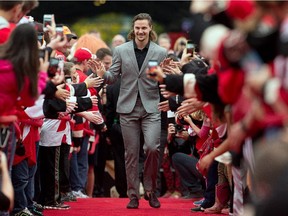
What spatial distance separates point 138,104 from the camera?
13.7m

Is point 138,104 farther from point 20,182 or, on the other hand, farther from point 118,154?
point 118,154

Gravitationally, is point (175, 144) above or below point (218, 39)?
below

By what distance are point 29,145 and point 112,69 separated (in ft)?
8.82

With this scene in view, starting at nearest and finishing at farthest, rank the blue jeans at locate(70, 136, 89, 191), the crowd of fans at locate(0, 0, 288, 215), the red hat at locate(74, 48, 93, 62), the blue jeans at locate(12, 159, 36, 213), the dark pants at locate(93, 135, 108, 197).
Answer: the crowd of fans at locate(0, 0, 288, 215) < the blue jeans at locate(12, 159, 36, 213) < the red hat at locate(74, 48, 93, 62) < the blue jeans at locate(70, 136, 89, 191) < the dark pants at locate(93, 135, 108, 197)

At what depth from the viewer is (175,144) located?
16.4m

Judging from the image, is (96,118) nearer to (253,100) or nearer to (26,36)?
(26,36)

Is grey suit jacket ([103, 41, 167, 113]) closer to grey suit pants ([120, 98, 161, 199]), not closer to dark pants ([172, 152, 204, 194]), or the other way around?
grey suit pants ([120, 98, 161, 199])

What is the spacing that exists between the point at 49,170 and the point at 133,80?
5.45 feet

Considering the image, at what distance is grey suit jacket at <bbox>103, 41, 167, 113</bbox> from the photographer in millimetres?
13711

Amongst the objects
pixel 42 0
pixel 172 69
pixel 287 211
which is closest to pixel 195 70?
pixel 172 69

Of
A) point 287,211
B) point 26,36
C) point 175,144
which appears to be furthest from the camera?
point 175,144

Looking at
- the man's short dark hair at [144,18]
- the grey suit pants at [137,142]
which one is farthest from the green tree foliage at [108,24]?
the grey suit pants at [137,142]

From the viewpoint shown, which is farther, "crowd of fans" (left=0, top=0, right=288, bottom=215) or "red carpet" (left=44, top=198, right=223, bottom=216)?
"red carpet" (left=44, top=198, right=223, bottom=216)

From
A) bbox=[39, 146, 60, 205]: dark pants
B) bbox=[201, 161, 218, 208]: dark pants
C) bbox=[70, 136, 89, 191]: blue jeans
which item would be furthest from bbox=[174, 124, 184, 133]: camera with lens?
bbox=[39, 146, 60, 205]: dark pants
